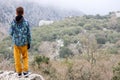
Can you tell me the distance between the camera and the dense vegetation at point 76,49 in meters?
26.0

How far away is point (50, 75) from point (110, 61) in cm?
994

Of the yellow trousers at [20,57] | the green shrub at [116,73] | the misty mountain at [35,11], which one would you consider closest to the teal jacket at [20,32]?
the yellow trousers at [20,57]

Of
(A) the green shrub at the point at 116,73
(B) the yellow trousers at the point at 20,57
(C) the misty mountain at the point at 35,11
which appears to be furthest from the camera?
(C) the misty mountain at the point at 35,11

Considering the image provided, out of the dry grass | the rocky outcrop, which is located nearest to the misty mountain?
the dry grass

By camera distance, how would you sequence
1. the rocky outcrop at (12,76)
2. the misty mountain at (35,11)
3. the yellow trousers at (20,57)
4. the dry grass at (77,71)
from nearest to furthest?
the yellow trousers at (20,57) < the rocky outcrop at (12,76) < the dry grass at (77,71) < the misty mountain at (35,11)

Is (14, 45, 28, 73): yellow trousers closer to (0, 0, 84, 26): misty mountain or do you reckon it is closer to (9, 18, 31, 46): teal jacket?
(9, 18, 31, 46): teal jacket

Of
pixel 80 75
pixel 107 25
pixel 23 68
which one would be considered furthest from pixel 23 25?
pixel 107 25

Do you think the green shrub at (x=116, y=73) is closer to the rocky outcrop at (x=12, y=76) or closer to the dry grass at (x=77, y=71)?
the dry grass at (x=77, y=71)

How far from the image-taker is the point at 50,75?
2389cm

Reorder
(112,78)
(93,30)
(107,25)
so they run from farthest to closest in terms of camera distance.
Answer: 1. (107,25)
2. (93,30)
3. (112,78)

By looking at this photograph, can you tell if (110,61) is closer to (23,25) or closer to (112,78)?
(112,78)

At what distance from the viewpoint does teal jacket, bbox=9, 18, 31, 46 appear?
9492mm

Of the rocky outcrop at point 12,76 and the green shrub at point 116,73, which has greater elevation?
the rocky outcrop at point 12,76

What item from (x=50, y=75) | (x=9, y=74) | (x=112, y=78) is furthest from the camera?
(x=112, y=78)
